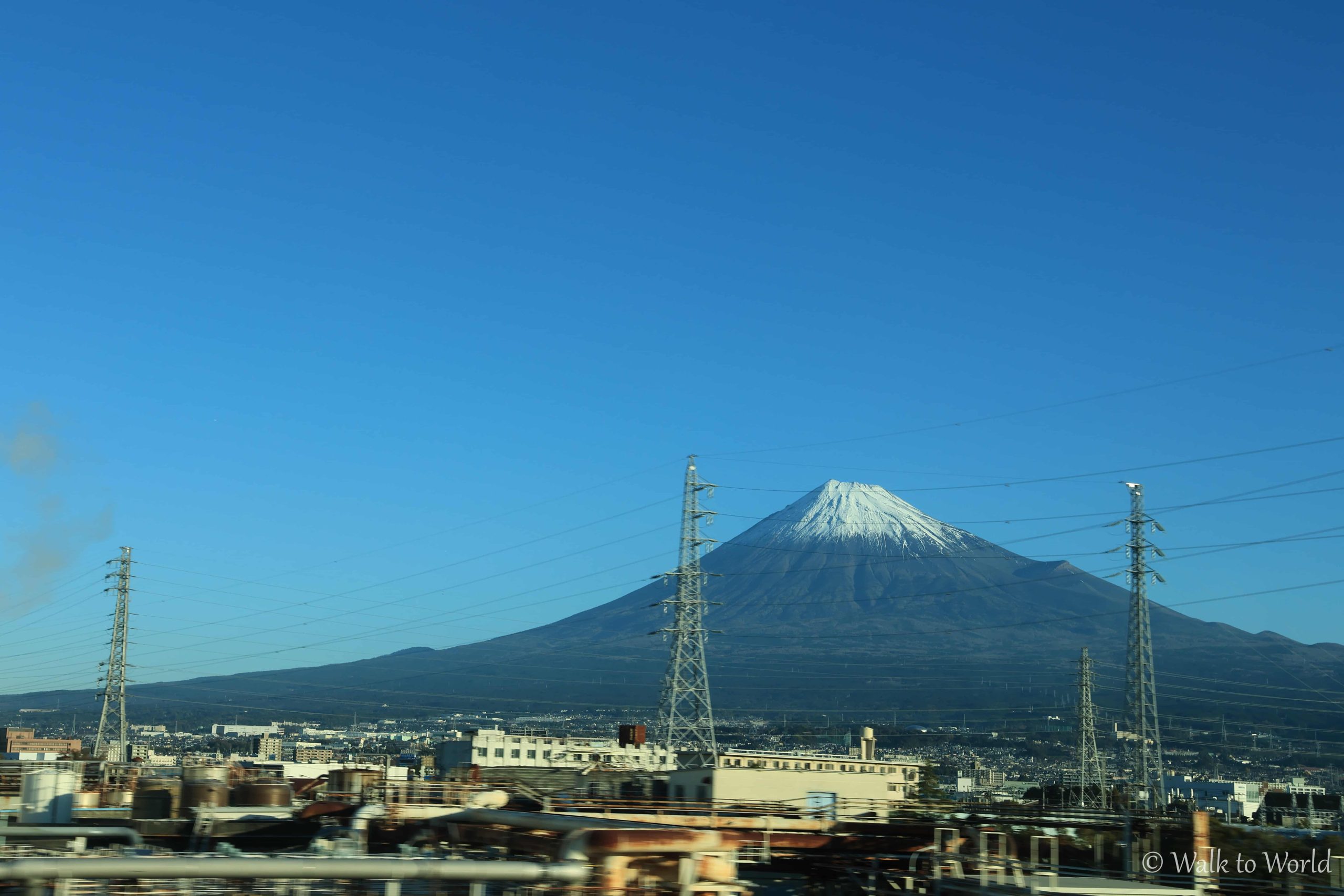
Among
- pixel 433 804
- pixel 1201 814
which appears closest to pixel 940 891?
pixel 433 804

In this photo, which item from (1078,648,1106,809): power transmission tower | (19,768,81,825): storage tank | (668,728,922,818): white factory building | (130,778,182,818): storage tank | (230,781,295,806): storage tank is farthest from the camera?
(1078,648,1106,809): power transmission tower

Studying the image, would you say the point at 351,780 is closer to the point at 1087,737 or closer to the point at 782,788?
the point at 782,788

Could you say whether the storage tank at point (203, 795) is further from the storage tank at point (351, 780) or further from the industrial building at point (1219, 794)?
the industrial building at point (1219, 794)

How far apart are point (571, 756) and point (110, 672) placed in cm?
4199

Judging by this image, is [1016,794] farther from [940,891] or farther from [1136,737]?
[940,891]

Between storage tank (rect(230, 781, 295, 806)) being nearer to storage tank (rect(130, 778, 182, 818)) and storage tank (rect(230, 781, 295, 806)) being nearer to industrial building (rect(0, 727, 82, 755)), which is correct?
storage tank (rect(130, 778, 182, 818))

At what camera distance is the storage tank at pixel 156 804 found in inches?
1294

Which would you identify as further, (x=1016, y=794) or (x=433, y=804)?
(x=1016, y=794)

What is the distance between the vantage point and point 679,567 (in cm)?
6894

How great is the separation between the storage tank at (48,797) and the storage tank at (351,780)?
1041 cm

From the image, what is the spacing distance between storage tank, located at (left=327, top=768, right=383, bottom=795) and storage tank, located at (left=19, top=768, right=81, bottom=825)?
10.4 metres

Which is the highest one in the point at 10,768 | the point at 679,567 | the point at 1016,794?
the point at 679,567

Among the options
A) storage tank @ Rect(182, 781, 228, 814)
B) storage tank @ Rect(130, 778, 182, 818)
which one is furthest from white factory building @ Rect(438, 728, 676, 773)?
storage tank @ Rect(130, 778, 182, 818)

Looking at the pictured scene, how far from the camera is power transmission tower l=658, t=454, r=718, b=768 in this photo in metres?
66.9
